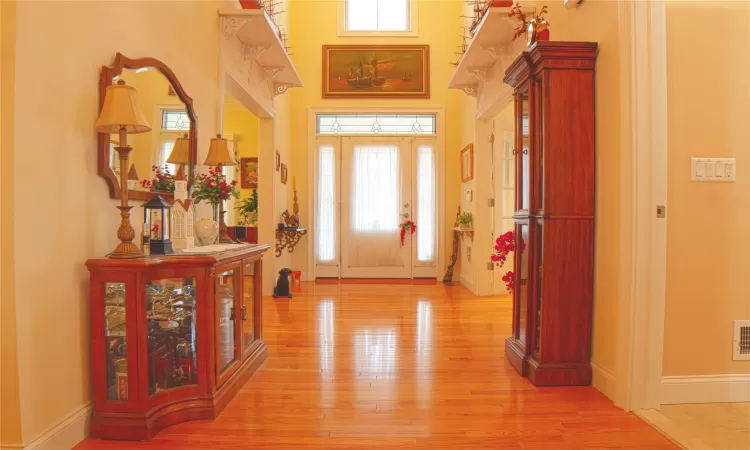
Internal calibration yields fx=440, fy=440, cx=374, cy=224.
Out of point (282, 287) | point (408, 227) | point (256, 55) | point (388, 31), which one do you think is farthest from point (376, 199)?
point (256, 55)

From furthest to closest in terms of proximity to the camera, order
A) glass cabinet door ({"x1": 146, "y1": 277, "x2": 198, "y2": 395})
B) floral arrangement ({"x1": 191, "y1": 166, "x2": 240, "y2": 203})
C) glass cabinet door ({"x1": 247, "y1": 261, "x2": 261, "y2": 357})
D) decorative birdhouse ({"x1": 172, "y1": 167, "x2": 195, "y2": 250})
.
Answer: floral arrangement ({"x1": 191, "y1": 166, "x2": 240, "y2": 203}) < glass cabinet door ({"x1": 247, "y1": 261, "x2": 261, "y2": 357}) < decorative birdhouse ({"x1": 172, "y1": 167, "x2": 195, "y2": 250}) < glass cabinet door ({"x1": 146, "y1": 277, "x2": 198, "y2": 395})

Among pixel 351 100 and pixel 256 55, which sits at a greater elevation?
pixel 351 100

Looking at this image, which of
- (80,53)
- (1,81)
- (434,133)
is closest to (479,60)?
(434,133)

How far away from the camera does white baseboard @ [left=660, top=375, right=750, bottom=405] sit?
2.27 m

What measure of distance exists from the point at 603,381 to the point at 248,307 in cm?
212

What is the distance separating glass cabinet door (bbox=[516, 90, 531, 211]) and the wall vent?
1228 millimetres

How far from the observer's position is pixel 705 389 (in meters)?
2.29

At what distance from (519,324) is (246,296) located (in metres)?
1.77

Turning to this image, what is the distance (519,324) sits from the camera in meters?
2.88

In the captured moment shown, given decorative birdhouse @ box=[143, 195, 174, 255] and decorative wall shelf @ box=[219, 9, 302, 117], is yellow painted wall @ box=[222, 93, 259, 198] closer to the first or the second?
decorative wall shelf @ box=[219, 9, 302, 117]

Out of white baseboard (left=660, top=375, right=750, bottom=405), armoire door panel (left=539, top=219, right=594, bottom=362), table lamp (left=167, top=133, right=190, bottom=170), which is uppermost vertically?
table lamp (left=167, top=133, right=190, bottom=170)

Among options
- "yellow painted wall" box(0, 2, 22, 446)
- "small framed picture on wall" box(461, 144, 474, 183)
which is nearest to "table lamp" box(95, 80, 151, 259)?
"yellow painted wall" box(0, 2, 22, 446)

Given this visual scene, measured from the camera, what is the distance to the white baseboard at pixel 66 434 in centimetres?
167

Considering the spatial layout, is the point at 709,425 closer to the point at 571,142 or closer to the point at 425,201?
the point at 571,142
